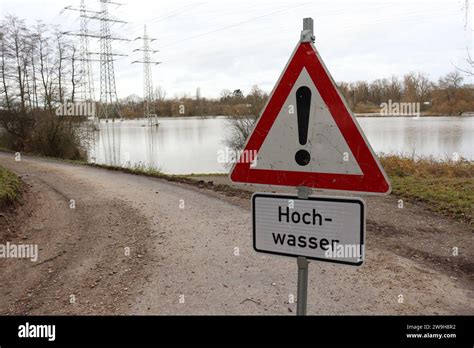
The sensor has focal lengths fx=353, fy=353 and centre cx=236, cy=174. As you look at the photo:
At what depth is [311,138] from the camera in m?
1.94

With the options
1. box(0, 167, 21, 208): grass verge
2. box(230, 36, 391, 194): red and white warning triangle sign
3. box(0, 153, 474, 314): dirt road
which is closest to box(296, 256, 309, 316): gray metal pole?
box(230, 36, 391, 194): red and white warning triangle sign

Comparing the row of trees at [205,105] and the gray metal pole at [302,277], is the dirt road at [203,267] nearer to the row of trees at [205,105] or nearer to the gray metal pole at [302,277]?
the gray metal pole at [302,277]

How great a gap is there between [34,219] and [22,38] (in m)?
25.9

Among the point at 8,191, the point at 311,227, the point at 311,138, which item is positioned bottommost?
the point at 8,191

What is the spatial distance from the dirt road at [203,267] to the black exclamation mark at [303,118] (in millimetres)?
2077

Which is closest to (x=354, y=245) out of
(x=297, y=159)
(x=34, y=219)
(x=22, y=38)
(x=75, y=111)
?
(x=297, y=159)

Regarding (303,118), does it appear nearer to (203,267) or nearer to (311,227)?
(311,227)

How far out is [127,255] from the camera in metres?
5.09

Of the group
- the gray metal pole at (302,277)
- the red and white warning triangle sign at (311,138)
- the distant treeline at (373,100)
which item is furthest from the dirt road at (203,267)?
the distant treeline at (373,100)

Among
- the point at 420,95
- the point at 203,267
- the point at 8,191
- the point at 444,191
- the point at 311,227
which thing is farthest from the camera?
the point at 420,95

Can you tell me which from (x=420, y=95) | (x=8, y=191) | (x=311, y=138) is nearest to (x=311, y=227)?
(x=311, y=138)

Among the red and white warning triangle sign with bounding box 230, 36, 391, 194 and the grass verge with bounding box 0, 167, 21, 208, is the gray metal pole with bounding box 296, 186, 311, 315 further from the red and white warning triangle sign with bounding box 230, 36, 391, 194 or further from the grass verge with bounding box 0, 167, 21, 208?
the grass verge with bounding box 0, 167, 21, 208

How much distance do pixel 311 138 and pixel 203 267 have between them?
10.4 ft
